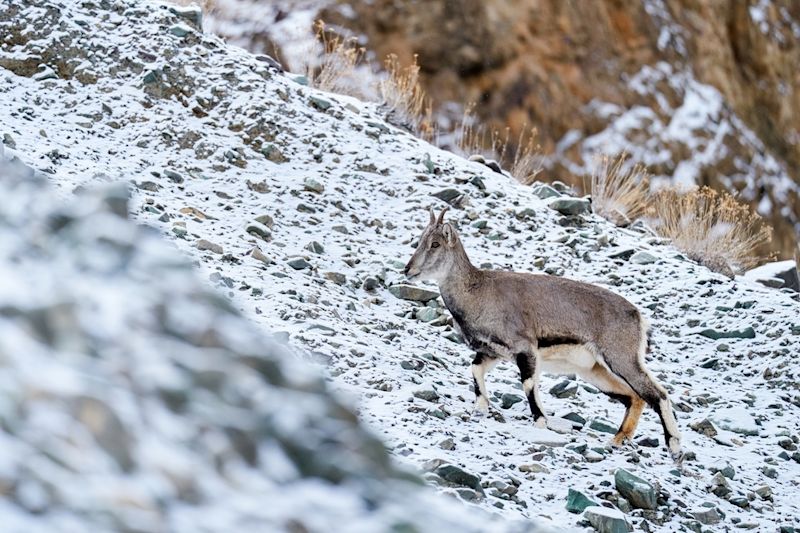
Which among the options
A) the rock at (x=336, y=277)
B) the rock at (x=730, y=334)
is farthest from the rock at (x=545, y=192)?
the rock at (x=336, y=277)

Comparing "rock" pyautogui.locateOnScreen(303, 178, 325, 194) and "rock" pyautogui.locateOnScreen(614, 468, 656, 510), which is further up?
"rock" pyautogui.locateOnScreen(303, 178, 325, 194)

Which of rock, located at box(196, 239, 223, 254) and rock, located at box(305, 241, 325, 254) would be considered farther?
rock, located at box(305, 241, 325, 254)

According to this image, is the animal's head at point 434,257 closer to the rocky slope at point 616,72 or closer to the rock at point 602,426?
the rock at point 602,426

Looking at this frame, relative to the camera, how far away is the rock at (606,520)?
18.0 feet

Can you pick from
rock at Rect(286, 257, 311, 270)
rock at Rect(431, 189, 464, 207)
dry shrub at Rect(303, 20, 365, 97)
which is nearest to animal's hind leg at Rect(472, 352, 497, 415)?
rock at Rect(286, 257, 311, 270)

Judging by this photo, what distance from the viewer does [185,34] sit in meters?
11.0

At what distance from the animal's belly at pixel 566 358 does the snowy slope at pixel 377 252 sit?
0.30 m

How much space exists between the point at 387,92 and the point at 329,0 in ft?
21.5

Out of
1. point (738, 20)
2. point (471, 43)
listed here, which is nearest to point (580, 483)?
point (471, 43)

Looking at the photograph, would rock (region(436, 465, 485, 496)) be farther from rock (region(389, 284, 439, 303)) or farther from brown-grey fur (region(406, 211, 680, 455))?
rock (region(389, 284, 439, 303))

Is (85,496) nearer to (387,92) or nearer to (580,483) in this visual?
(580,483)

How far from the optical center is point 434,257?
770 cm

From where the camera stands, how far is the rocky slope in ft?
63.6

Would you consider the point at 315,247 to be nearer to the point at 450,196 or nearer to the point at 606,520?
the point at 450,196
